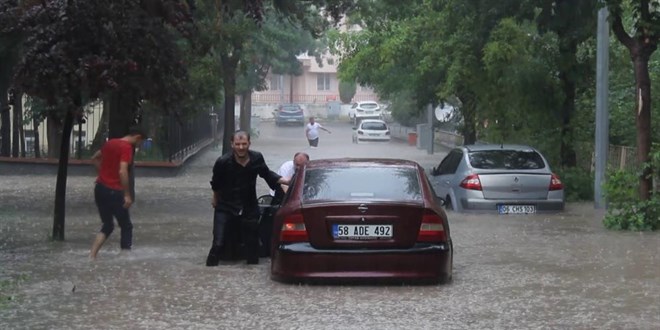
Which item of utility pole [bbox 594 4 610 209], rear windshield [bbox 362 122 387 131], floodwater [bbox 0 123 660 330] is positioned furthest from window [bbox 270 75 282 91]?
floodwater [bbox 0 123 660 330]

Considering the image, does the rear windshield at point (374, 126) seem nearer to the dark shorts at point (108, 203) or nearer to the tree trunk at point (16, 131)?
the tree trunk at point (16, 131)

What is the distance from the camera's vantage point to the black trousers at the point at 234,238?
1370 cm

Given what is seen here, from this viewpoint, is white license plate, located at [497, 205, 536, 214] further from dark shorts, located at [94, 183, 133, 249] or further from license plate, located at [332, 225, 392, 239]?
license plate, located at [332, 225, 392, 239]

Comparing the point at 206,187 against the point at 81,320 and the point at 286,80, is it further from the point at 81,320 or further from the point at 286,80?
the point at 286,80

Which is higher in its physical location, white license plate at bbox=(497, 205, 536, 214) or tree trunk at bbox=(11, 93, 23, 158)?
tree trunk at bbox=(11, 93, 23, 158)

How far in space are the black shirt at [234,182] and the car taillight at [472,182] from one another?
24.4 ft

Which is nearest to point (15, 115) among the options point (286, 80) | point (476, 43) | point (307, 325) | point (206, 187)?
point (206, 187)

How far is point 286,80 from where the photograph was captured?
112 metres

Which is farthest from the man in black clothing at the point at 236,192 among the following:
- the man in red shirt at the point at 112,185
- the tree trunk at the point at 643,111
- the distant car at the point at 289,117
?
the distant car at the point at 289,117

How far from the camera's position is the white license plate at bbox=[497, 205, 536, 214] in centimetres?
2039

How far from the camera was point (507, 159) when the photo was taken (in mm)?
20938

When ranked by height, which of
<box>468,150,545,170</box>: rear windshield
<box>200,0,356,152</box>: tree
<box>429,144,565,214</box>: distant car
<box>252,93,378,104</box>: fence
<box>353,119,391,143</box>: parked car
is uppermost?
<box>200,0,356,152</box>: tree

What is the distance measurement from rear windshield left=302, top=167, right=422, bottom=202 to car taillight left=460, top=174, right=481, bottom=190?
7.52m

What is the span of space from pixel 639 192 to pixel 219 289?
894 cm
